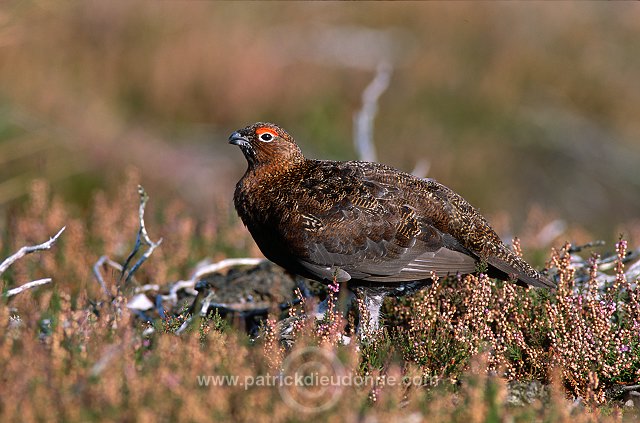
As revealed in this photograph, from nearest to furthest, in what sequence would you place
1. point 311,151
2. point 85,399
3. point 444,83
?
point 85,399, point 311,151, point 444,83

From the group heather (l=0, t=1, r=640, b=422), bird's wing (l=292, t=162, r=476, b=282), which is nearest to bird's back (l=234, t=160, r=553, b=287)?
bird's wing (l=292, t=162, r=476, b=282)

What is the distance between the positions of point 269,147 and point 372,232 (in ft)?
2.76

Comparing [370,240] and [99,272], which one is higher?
[370,240]

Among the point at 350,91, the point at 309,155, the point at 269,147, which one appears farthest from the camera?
the point at 350,91

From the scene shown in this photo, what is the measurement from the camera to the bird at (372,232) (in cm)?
418

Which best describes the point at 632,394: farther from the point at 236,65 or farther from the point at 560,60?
the point at 560,60

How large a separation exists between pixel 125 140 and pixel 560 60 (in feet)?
24.8

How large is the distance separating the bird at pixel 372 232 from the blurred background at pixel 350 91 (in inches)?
201

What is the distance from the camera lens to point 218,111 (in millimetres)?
11914

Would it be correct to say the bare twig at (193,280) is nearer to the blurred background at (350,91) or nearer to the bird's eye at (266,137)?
the bird's eye at (266,137)

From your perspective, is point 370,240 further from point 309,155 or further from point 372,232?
point 309,155

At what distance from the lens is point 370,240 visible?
4215 mm

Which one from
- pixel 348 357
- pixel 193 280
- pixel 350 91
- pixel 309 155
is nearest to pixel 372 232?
Answer: pixel 348 357

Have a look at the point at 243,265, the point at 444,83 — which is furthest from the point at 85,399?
the point at 444,83
